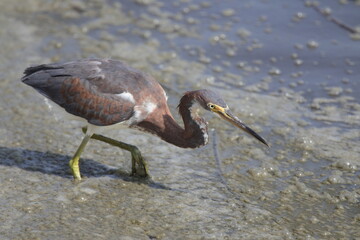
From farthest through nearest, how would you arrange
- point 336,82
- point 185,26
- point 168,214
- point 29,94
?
1. point 185,26
2. point 336,82
3. point 29,94
4. point 168,214

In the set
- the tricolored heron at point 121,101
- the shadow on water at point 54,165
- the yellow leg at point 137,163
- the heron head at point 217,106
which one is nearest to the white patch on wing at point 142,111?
the tricolored heron at point 121,101

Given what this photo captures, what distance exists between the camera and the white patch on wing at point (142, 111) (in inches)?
208

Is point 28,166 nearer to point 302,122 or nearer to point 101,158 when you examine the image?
point 101,158

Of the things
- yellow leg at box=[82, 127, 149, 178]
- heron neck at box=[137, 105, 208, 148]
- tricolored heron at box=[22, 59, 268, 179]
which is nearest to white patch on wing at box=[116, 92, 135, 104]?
tricolored heron at box=[22, 59, 268, 179]

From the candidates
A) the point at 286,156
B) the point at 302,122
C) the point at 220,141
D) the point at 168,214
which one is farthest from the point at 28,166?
the point at 302,122

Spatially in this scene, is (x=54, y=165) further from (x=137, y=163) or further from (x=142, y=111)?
(x=142, y=111)

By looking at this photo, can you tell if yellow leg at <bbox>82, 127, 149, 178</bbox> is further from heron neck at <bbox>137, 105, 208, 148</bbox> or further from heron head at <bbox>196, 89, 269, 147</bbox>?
heron head at <bbox>196, 89, 269, 147</bbox>

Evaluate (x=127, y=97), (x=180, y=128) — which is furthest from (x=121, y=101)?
(x=180, y=128)

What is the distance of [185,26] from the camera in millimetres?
8812

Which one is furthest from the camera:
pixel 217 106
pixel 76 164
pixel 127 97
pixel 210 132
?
pixel 210 132

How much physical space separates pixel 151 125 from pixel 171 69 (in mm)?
2443

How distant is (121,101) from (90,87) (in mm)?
316

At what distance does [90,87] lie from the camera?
17.5 feet

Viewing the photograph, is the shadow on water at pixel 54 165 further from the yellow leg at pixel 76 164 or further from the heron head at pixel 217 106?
the heron head at pixel 217 106
